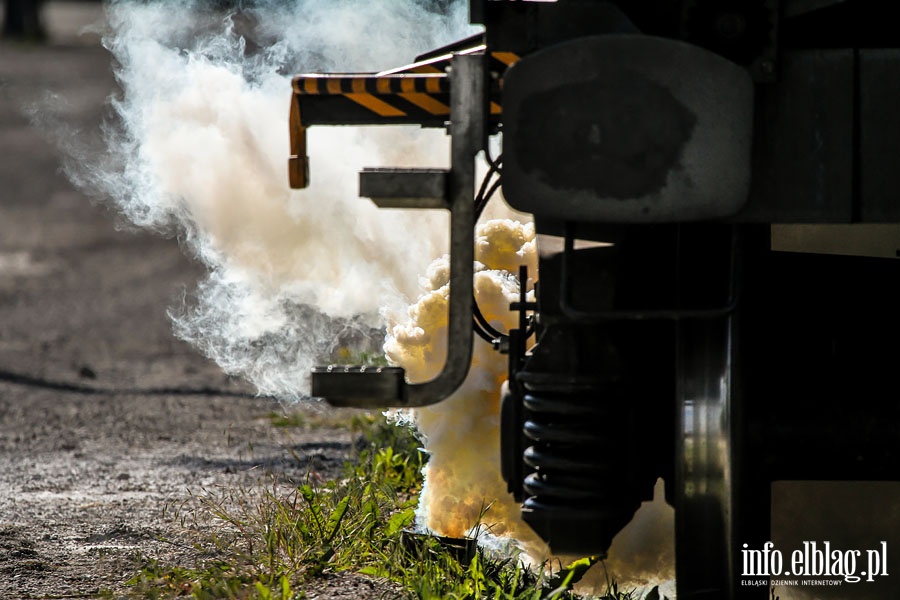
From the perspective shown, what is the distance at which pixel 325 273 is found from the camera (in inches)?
226

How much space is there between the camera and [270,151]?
228 inches

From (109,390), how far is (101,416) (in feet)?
2.78

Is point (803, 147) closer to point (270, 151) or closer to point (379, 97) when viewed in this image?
point (379, 97)

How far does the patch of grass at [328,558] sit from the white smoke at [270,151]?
1.15m

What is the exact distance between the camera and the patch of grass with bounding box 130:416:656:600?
12.0ft

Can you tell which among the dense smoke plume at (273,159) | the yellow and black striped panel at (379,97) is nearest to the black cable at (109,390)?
the dense smoke plume at (273,159)

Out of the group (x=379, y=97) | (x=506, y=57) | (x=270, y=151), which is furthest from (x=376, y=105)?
(x=270, y=151)

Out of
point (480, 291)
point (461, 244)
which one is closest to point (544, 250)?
point (461, 244)

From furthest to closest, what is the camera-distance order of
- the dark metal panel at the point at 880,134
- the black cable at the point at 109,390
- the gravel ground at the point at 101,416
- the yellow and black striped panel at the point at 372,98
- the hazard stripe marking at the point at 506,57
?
the black cable at the point at 109,390 < the gravel ground at the point at 101,416 < the yellow and black striped panel at the point at 372,98 < the hazard stripe marking at the point at 506,57 < the dark metal panel at the point at 880,134

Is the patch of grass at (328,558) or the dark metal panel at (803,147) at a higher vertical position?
the dark metal panel at (803,147)

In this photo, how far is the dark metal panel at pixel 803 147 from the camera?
3000mm

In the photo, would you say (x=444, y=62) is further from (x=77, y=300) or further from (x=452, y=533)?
(x=77, y=300)

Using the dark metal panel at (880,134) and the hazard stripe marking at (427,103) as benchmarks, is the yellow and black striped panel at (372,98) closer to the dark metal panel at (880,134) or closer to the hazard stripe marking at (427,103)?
the hazard stripe marking at (427,103)

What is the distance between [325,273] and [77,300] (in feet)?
22.6
